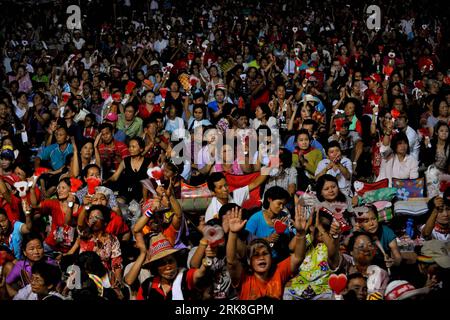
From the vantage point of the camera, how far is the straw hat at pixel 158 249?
4.61 m

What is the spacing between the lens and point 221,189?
596 centimetres

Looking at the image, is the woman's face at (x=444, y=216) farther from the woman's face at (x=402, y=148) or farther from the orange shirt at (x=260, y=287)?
the orange shirt at (x=260, y=287)

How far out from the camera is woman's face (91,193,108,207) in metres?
5.98

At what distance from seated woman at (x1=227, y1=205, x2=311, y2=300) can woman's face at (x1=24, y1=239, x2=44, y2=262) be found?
179 centimetres

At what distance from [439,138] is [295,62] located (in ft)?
15.3

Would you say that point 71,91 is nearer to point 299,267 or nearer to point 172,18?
point 172,18

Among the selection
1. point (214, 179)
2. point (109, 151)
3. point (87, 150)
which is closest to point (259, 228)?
point (214, 179)

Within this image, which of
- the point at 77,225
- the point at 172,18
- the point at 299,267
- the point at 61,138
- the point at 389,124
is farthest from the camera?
the point at 172,18

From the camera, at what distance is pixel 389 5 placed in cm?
1454

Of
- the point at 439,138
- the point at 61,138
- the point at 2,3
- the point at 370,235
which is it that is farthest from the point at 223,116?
the point at 2,3

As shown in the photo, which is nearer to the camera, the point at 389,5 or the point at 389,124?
the point at 389,124

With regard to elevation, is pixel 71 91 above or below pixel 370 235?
above

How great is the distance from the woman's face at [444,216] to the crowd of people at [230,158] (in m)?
0.01

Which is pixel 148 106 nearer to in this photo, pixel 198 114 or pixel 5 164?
pixel 198 114
